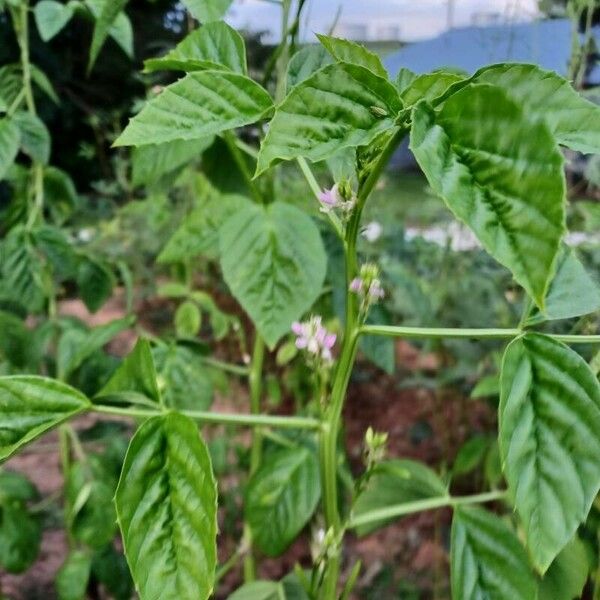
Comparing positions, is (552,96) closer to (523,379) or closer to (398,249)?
(523,379)

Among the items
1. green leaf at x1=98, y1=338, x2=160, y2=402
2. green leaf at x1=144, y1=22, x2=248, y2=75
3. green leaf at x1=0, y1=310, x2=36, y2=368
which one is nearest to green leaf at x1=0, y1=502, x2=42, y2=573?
green leaf at x1=0, y1=310, x2=36, y2=368

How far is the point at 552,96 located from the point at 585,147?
3 centimetres

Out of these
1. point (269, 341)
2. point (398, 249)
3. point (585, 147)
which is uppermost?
point (585, 147)

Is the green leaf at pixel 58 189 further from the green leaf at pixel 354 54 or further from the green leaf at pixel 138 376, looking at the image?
the green leaf at pixel 354 54

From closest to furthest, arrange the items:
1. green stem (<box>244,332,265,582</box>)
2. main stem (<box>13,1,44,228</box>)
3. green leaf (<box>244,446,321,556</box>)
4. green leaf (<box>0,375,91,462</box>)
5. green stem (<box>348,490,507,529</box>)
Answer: green leaf (<box>0,375,91,462</box>), green stem (<box>348,490,507,529</box>), green leaf (<box>244,446,321,556</box>), green stem (<box>244,332,265,582</box>), main stem (<box>13,1,44,228</box>)

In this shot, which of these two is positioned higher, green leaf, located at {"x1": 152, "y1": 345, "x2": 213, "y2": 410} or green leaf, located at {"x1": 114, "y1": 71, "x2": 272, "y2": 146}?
green leaf, located at {"x1": 114, "y1": 71, "x2": 272, "y2": 146}

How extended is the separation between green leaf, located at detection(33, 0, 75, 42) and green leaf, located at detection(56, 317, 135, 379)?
30cm

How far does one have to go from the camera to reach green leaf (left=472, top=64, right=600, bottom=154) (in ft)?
0.98

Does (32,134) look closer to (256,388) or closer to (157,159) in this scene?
(157,159)

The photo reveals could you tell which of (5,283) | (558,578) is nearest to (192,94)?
(558,578)

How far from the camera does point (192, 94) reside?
0.34m

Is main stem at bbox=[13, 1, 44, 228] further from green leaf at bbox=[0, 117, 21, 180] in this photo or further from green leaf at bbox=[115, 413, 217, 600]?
green leaf at bbox=[115, 413, 217, 600]

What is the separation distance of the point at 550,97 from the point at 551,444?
149 millimetres

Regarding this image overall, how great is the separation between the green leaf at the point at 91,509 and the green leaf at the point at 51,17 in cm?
45
